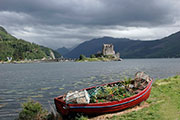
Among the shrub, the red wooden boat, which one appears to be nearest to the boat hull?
the red wooden boat

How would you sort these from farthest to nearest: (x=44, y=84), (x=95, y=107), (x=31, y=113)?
(x=44, y=84), (x=31, y=113), (x=95, y=107)

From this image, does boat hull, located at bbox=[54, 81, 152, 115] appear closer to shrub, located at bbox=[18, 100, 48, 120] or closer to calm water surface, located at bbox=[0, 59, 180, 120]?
shrub, located at bbox=[18, 100, 48, 120]

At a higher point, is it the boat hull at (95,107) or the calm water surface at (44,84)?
the boat hull at (95,107)

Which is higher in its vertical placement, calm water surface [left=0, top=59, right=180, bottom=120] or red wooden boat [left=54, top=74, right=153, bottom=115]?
red wooden boat [left=54, top=74, right=153, bottom=115]

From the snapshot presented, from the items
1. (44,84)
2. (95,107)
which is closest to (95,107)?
(95,107)

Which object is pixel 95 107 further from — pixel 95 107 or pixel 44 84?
pixel 44 84

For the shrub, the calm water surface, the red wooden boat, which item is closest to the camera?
the red wooden boat

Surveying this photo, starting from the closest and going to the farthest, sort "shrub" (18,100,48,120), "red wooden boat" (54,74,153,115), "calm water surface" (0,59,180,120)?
"red wooden boat" (54,74,153,115) → "shrub" (18,100,48,120) → "calm water surface" (0,59,180,120)

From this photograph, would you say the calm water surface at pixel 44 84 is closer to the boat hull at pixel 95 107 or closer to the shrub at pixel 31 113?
the shrub at pixel 31 113

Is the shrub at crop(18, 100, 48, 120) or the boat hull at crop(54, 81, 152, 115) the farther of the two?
the shrub at crop(18, 100, 48, 120)

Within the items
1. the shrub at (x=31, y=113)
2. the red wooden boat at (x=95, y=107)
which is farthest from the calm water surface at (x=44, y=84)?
the red wooden boat at (x=95, y=107)

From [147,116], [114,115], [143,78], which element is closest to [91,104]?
[114,115]

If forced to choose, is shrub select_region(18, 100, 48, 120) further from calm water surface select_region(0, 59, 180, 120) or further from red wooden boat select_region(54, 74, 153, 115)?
calm water surface select_region(0, 59, 180, 120)

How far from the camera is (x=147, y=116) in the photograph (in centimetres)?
1530
